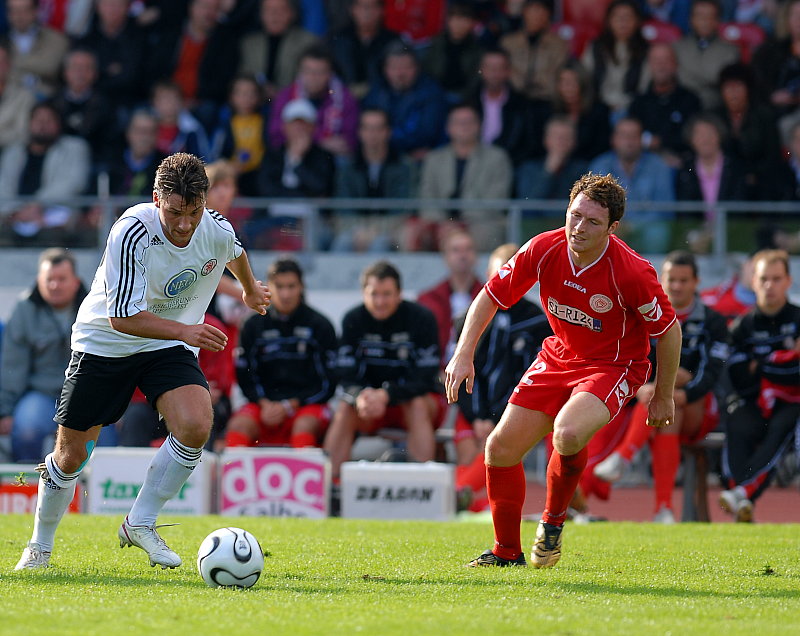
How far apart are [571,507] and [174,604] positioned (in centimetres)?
531

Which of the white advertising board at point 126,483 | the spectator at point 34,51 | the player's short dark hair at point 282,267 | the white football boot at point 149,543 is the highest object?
the spectator at point 34,51

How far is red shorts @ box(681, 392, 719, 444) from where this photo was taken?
35.2 ft

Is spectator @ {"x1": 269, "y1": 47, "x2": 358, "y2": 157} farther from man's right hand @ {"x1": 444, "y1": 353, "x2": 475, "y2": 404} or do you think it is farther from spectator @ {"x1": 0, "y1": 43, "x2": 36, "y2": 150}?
man's right hand @ {"x1": 444, "y1": 353, "x2": 475, "y2": 404}

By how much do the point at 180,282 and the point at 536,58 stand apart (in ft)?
28.4

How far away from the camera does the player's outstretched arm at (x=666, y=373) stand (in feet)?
21.5

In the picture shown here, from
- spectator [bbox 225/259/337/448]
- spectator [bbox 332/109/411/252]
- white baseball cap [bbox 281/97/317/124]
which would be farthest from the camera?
white baseball cap [bbox 281/97/317/124]

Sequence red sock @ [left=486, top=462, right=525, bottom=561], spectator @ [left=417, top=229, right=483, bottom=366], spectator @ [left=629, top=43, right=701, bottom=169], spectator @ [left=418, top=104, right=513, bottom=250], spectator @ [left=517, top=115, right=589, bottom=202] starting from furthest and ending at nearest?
spectator @ [left=629, top=43, right=701, bottom=169] < spectator @ [left=418, top=104, right=513, bottom=250] < spectator @ [left=517, top=115, right=589, bottom=202] < spectator @ [left=417, top=229, right=483, bottom=366] < red sock @ [left=486, top=462, right=525, bottom=561]

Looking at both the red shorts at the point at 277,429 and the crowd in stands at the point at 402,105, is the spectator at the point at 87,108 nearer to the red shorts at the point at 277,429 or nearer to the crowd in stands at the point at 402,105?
the crowd in stands at the point at 402,105

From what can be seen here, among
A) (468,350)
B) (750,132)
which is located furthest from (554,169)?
(468,350)

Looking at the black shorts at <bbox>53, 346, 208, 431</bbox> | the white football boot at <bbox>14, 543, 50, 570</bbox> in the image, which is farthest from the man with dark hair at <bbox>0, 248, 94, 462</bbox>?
the black shorts at <bbox>53, 346, 208, 431</bbox>

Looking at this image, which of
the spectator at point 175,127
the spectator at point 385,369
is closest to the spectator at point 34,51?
the spectator at point 175,127

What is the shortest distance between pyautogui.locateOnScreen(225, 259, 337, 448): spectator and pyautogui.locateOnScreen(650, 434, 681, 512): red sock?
2.82 m

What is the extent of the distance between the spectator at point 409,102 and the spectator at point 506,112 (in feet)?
1.50

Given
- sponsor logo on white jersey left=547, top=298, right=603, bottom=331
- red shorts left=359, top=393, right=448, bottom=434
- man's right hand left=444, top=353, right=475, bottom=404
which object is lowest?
red shorts left=359, top=393, right=448, bottom=434
